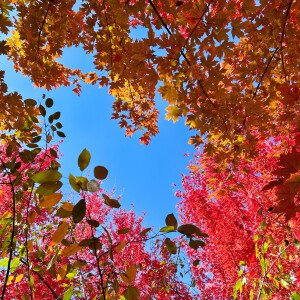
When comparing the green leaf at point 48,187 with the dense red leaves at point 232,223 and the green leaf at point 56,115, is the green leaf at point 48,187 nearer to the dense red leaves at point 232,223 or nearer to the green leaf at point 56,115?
the green leaf at point 56,115

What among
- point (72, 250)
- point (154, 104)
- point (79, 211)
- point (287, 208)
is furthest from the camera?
point (154, 104)

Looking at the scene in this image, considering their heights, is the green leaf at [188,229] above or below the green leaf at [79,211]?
below

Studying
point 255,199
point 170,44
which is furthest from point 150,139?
point 255,199

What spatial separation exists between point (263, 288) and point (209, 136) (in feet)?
5.36

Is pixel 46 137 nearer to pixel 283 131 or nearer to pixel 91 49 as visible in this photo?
pixel 91 49

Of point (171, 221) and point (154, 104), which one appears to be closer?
point (171, 221)

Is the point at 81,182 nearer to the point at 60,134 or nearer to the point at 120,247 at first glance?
the point at 120,247

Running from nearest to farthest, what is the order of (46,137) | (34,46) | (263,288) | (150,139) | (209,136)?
(46,137), (263,288), (209,136), (34,46), (150,139)

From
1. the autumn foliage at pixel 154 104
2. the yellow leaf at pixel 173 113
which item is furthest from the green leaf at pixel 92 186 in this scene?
the yellow leaf at pixel 173 113

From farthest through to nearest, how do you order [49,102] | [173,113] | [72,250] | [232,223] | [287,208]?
[232,223] → [173,113] → [49,102] → [287,208] → [72,250]

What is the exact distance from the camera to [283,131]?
10.0 feet

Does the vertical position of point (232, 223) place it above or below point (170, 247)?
above

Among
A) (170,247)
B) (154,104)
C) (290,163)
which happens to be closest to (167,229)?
(170,247)

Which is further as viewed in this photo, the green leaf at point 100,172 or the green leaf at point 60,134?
the green leaf at point 60,134
